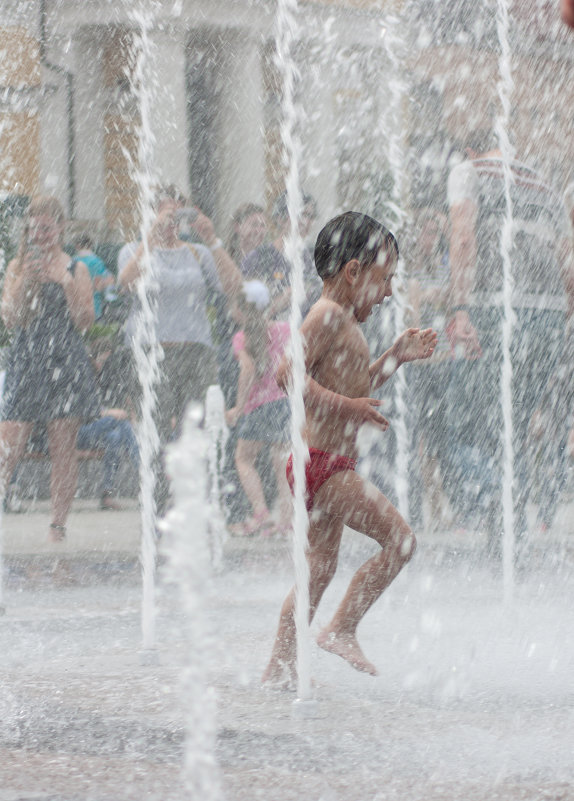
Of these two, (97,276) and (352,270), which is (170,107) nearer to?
(97,276)

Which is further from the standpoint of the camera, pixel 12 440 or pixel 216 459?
pixel 216 459

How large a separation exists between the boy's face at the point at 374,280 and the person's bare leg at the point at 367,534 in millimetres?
431

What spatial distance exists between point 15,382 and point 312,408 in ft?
9.42

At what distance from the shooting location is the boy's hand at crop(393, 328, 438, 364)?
11.9 feet

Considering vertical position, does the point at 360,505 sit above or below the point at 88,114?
below

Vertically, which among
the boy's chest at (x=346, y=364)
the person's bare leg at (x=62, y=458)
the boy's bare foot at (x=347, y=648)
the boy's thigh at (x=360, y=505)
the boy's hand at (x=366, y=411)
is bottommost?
the boy's bare foot at (x=347, y=648)

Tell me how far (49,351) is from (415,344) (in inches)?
109

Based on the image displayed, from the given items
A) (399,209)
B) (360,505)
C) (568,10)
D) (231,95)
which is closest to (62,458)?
(360,505)

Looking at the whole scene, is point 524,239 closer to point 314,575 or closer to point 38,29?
point 314,575

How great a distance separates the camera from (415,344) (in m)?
3.63

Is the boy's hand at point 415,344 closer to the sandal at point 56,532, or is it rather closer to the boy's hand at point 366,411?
the boy's hand at point 366,411

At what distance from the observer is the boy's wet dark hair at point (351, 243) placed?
3.58 m

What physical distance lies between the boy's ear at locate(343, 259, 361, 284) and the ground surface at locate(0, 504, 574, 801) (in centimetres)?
101

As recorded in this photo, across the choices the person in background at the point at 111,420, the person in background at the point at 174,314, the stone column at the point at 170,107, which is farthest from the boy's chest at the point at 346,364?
the stone column at the point at 170,107
